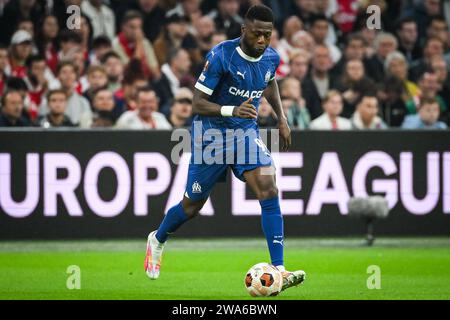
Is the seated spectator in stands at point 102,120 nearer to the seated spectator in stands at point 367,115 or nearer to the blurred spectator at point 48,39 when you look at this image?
the blurred spectator at point 48,39

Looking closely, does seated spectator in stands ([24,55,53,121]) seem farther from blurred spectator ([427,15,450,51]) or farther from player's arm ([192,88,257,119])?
player's arm ([192,88,257,119])

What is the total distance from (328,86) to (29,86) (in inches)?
175

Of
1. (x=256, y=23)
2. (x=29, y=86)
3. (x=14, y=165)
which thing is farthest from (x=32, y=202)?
(x=256, y=23)

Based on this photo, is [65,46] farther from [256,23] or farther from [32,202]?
[256,23]

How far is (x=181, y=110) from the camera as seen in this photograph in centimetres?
1514

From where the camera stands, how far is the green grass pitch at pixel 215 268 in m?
9.48

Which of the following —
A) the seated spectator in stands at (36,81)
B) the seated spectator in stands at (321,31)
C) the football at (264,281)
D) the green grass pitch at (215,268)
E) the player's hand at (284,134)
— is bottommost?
the green grass pitch at (215,268)

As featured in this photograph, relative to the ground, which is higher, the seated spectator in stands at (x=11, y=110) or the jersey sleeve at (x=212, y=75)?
the jersey sleeve at (x=212, y=75)

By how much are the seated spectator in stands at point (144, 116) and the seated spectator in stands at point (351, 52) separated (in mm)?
3346

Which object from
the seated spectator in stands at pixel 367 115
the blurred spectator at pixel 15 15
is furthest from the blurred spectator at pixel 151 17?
the seated spectator in stands at pixel 367 115

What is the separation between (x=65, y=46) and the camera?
16578 millimetres
